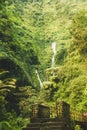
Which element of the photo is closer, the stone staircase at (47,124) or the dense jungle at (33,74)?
the stone staircase at (47,124)

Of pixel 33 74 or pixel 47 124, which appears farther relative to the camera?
pixel 33 74

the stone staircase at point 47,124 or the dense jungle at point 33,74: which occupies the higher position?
the dense jungle at point 33,74

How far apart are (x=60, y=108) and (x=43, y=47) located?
24.0 metres

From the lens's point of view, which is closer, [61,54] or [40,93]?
[40,93]

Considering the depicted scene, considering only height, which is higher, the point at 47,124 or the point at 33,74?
the point at 33,74

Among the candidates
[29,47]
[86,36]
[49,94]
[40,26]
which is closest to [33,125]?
[86,36]

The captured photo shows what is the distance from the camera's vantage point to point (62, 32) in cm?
3738

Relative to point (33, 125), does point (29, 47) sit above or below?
above

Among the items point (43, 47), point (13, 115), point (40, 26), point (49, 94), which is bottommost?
point (13, 115)

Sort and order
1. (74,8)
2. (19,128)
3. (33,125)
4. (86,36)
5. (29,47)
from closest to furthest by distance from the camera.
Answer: (33,125)
(19,128)
(86,36)
(29,47)
(74,8)

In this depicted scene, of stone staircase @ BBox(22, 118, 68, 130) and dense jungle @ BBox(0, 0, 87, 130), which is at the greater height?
dense jungle @ BBox(0, 0, 87, 130)

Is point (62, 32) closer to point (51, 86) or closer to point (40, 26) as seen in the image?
point (40, 26)

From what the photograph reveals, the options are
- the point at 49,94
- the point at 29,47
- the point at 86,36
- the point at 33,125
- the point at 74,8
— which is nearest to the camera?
the point at 33,125

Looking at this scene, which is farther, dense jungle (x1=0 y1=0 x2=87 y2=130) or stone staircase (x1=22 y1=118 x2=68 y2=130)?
dense jungle (x1=0 y1=0 x2=87 y2=130)
